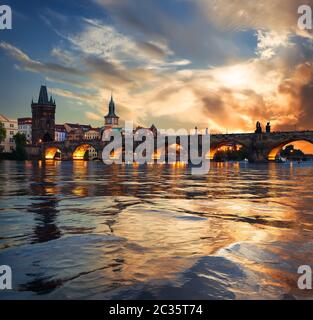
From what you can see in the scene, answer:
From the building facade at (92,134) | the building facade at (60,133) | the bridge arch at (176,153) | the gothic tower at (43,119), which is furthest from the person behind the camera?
the building facade at (92,134)

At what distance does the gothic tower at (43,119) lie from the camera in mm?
151500

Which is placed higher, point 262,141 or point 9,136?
point 9,136

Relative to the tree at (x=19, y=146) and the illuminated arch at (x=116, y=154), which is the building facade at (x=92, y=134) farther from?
the tree at (x=19, y=146)

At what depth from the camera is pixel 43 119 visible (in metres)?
154

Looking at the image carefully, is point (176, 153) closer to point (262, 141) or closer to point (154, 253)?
point (262, 141)

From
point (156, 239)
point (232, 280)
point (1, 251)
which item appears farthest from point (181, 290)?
point (1, 251)

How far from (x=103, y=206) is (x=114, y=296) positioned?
631cm

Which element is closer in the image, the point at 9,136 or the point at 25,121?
the point at 9,136

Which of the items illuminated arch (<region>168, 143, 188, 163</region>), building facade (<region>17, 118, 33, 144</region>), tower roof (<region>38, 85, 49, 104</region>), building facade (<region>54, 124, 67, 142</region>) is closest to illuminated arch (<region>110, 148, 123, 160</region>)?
illuminated arch (<region>168, 143, 188, 163</region>)

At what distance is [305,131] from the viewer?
71.8 m

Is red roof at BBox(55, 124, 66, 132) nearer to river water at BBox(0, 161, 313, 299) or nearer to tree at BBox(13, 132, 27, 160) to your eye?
tree at BBox(13, 132, 27, 160)

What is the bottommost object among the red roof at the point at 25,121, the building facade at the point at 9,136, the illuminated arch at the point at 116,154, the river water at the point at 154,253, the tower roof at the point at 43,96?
the river water at the point at 154,253

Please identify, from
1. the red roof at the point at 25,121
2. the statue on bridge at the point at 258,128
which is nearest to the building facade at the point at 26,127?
the red roof at the point at 25,121

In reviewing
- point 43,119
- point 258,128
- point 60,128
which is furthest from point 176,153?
point 60,128
